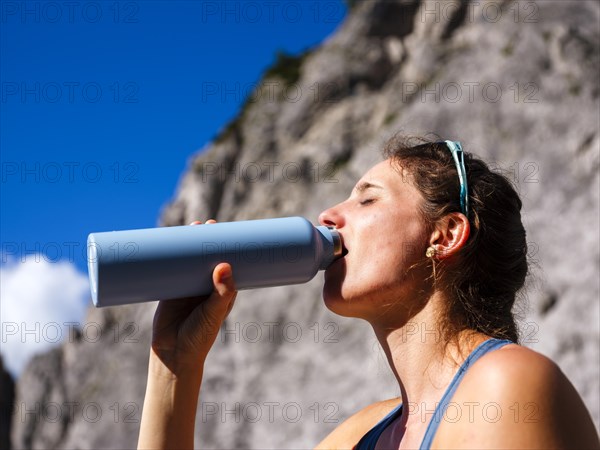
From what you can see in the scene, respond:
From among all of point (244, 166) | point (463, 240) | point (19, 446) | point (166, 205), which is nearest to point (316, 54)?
point (244, 166)

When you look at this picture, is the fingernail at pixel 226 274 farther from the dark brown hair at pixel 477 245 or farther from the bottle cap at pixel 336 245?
the dark brown hair at pixel 477 245

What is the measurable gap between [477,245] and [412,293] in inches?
12.5

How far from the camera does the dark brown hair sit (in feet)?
8.14

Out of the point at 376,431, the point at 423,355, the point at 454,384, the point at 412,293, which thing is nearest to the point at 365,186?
the point at 412,293

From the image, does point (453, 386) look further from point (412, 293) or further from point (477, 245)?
point (477, 245)

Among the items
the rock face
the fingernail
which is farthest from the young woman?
the rock face

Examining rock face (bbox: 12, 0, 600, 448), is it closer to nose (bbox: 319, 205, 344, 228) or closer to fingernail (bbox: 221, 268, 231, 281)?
nose (bbox: 319, 205, 344, 228)

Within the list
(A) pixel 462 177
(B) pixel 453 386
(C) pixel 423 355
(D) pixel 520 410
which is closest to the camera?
(D) pixel 520 410

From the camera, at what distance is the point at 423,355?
7.79 feet

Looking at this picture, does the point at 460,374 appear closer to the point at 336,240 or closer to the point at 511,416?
the point at 511,416

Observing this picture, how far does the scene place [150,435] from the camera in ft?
8.03

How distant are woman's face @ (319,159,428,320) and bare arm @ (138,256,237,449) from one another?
0.40 m

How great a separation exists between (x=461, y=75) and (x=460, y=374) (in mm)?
13650

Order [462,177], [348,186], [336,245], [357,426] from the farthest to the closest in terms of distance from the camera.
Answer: [348,186] < [357,426] < [462,177] < [336,245]
